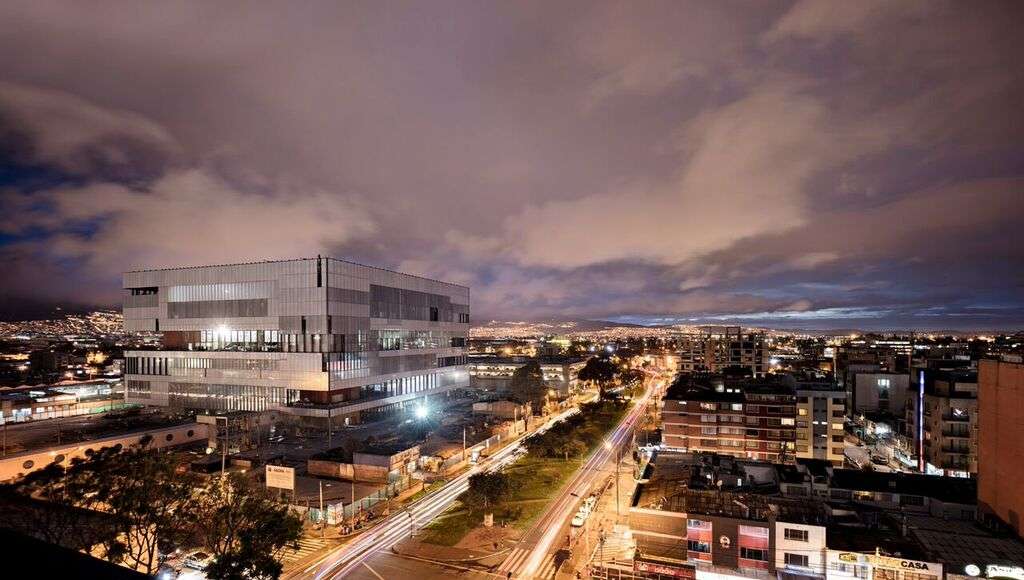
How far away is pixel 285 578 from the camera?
3228 cm

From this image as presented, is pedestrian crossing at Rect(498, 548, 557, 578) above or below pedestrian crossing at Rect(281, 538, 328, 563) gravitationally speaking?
below

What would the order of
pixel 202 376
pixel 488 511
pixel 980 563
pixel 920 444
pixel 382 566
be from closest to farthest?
pixel 980 563 → pixel 382 566 → pixel 488 511 → pixel 920 444 → pixel 202 376

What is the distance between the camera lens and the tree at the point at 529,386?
91.0 metres

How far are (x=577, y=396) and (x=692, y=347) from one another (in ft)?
144

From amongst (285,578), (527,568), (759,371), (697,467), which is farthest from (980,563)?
(759,371)

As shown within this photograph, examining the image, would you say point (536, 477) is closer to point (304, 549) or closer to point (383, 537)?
point (383, 537)

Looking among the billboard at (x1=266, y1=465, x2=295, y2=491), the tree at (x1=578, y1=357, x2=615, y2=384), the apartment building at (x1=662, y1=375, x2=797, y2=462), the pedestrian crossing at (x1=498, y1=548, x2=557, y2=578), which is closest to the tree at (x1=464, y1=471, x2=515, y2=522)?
the pedestrian crossing at (x1=498, y1=548, x2=557, y2=578)

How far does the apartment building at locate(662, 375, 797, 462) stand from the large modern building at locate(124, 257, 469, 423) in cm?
4432

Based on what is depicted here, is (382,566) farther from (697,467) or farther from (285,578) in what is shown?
(697,467)

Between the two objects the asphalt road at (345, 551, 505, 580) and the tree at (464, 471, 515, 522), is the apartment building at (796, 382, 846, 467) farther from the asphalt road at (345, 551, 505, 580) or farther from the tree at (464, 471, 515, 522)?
the asphalt road at (345, 551, 505, 580)

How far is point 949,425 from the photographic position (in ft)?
195

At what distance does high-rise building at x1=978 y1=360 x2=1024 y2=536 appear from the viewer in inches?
1497

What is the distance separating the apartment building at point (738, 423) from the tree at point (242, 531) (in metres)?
48.1

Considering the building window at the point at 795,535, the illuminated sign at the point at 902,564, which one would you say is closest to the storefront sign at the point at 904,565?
the illuminated sign at the point at 902,564
